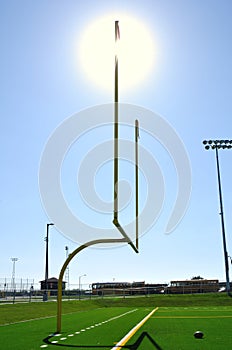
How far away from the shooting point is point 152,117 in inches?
585

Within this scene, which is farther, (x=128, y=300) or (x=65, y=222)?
(x=128, y=300)

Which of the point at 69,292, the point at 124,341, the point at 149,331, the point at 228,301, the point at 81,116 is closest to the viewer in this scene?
the point at 124,341

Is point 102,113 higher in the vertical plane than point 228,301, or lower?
higher

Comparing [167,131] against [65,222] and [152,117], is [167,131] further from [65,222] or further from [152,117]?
[65,222]

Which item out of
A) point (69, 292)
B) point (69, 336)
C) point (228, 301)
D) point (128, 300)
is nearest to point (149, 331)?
point (69, 336)

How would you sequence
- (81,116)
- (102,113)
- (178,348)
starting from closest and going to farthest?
(178,348), (102,113), (81,116)

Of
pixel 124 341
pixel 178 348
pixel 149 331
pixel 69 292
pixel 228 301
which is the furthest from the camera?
pixel 69 292

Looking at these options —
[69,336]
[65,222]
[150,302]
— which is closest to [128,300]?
[150,302]

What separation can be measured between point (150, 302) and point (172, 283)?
17.4m

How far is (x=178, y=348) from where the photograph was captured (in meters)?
7.13

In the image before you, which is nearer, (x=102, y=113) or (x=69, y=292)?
(x=102, y=113)

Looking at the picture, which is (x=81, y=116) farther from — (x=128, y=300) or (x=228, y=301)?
(x=128, y=300)

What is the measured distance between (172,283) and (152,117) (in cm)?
3769

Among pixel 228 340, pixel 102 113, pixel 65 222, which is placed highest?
pixel 102 113
